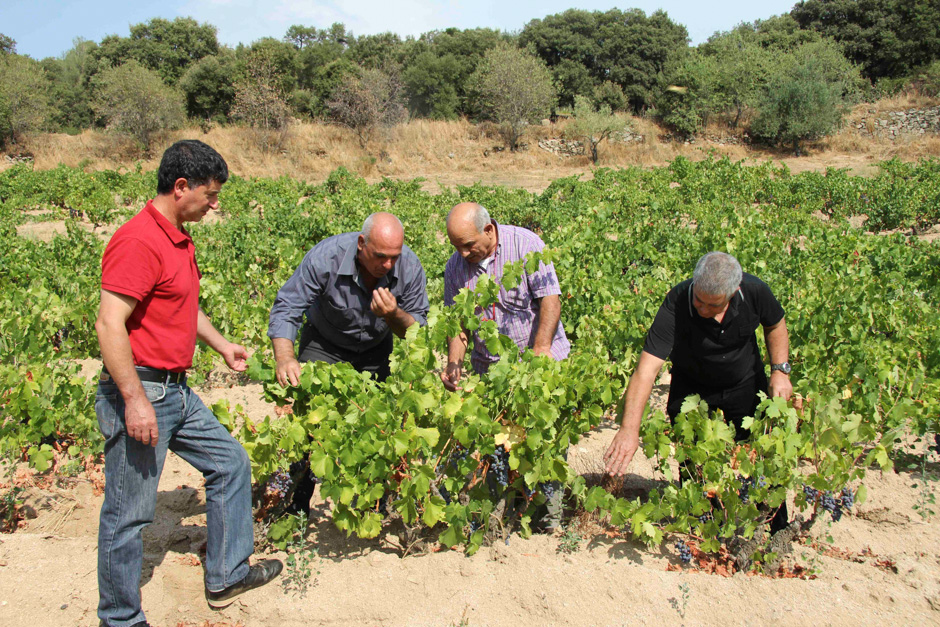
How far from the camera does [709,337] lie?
301cm

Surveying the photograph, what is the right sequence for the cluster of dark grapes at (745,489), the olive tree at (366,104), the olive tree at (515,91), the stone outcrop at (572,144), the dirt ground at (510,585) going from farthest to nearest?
the olive tree at (515,91) < the olive tree at (366,104) < the stone outcrop at (572,144) < the cluster of dark grapes at (745,489) < the dirt ground at (510,585)

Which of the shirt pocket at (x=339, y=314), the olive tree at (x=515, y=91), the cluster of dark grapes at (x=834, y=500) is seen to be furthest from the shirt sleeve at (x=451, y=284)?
the olive tree at (x=515, y=91)

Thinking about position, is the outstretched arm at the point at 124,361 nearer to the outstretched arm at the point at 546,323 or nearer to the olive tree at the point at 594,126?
the outstretched arm at the point at 546,323

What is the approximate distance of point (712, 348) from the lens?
3035mm

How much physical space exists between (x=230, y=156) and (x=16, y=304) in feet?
81.2

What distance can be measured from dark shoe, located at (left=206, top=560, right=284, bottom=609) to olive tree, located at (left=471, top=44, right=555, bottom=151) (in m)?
29.9

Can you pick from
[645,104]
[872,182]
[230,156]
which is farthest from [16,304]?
[645,104]

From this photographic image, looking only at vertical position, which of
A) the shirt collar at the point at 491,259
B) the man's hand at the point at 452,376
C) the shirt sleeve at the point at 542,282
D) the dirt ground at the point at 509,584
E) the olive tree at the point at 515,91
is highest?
the olive tree at the point at 515,91

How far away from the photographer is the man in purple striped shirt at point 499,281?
316 cm

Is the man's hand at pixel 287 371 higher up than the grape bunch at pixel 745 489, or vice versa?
the man's hand at pixel 287 371

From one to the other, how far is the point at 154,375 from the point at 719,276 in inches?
86.2

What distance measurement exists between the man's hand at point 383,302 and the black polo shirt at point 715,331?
1.15m

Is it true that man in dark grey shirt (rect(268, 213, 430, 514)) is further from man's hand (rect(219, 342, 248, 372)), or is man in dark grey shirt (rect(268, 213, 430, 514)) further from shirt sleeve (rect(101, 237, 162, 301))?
shirt sleeve (rect(101, 237, 162, 301))

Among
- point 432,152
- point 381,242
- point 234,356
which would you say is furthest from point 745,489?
point 432,152
